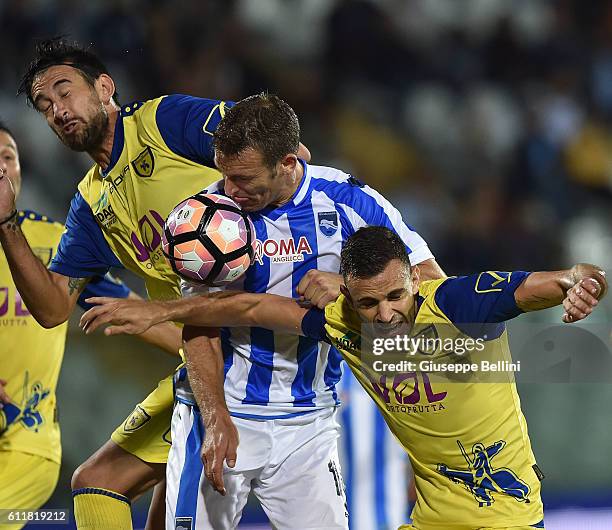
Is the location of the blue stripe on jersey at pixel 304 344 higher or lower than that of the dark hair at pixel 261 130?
lower

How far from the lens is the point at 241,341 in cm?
349

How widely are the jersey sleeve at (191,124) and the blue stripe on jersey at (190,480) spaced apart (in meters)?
1.09

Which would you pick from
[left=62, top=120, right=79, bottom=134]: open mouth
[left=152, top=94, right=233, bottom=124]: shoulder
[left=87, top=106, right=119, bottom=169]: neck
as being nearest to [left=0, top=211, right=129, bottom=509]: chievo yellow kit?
[left=87, top=106, right=119, bottom=169]: neck

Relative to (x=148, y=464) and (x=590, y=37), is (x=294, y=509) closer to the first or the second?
(x=148, y=464)

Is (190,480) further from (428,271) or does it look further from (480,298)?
(480,298)

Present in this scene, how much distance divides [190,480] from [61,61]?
1763 mm

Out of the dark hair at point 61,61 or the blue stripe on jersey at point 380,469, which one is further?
the blue stripe on jersey at point 380,469

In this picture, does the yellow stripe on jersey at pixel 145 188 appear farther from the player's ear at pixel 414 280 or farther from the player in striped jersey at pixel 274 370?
the player's ear at pixel 414 280

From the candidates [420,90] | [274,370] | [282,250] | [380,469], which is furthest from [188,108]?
[420,90]

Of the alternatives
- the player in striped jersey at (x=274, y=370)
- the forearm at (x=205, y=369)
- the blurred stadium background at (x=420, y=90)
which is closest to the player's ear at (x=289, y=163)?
the player in striped jersey at (x=274, y=370)

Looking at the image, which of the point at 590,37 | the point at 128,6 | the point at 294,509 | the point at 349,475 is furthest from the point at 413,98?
the point at 294,509

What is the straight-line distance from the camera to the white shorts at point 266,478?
3.36 m

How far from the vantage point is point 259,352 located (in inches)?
137

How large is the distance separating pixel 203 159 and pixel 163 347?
103 centimetres
